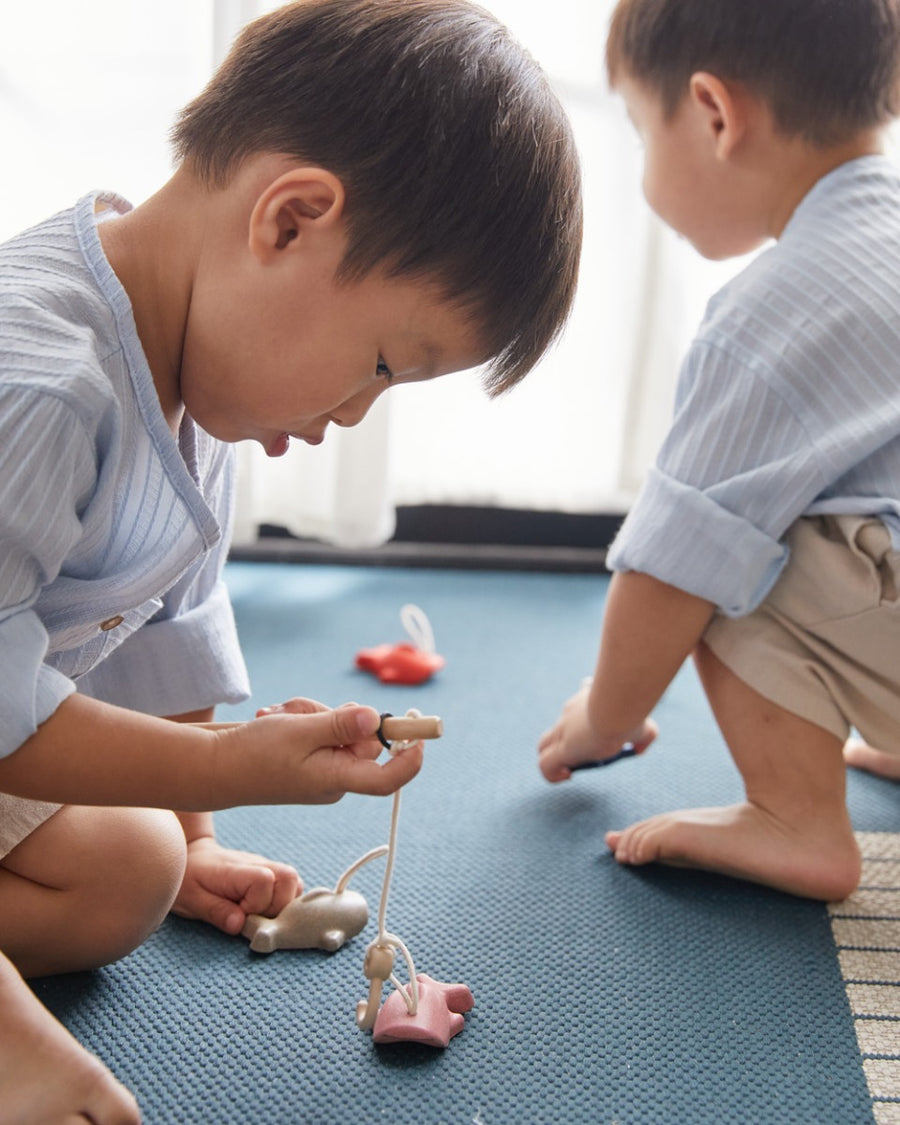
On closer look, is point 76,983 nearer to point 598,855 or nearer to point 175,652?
point 175,652

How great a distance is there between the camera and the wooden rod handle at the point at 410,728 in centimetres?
59

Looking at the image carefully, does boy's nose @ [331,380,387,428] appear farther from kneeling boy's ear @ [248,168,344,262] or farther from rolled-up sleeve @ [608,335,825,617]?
rolled-up sleeve @ [608,335,825,617]

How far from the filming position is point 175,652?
826mm

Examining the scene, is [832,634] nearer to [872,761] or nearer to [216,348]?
[872,761]

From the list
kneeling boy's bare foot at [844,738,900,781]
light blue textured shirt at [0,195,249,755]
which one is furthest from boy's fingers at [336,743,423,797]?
kneeling boy's bare foot at [844,738,900,781]

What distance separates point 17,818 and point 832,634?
553 mm

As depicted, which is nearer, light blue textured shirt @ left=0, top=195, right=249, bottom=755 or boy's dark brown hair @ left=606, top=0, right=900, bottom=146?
light blue textured shirt @ left=0, top=195, right=249, bottom=755

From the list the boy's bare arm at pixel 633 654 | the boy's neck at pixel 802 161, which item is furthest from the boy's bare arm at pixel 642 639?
the boy's neck at pixel 802 161

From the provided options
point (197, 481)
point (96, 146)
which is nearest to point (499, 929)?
point (197, 481)

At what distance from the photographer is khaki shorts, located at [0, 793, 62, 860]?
666 mm

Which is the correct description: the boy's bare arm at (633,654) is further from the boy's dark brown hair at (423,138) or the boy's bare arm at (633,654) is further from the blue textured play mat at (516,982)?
the boy's dark brown hair at (423,138)

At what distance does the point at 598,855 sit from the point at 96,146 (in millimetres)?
955

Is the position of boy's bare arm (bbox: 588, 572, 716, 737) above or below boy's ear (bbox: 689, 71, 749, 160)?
below

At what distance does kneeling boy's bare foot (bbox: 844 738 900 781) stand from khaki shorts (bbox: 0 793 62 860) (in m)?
0.65
